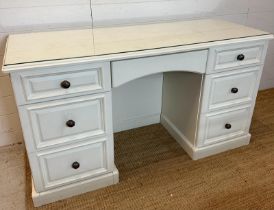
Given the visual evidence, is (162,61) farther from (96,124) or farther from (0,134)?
(0,134)

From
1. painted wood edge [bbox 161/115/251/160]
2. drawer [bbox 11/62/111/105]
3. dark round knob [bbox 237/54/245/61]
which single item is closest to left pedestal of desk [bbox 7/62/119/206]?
drawer [bbox 11/62/111/105]

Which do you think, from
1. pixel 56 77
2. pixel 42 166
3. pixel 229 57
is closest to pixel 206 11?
pixel 229 57

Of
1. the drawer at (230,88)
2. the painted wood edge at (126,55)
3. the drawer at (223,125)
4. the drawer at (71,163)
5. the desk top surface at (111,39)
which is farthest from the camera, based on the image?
the drawer at (223,125)

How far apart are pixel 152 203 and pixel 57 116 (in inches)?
26.1

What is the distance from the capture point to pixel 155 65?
1.34 meters

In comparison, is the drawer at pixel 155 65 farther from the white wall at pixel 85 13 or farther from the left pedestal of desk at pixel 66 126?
the white wall at pixel 85 13

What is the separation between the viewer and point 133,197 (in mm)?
1471

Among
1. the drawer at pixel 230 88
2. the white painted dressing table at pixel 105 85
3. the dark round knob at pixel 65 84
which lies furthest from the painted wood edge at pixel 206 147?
the dark round knob at pixel 65 84

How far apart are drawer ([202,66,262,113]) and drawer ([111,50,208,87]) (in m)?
0.13

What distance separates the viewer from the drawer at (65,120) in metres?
1.21

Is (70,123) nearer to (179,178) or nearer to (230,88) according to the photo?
(179,178)

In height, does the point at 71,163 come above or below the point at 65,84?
below

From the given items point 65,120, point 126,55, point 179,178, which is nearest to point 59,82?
point 65,120

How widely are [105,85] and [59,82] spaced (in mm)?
207
